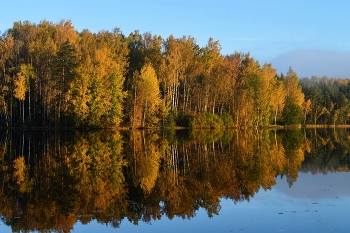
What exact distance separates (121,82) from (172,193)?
45.3m

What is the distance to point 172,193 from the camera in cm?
1591

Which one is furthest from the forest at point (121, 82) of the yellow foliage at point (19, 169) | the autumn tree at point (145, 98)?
the yellow foliage at point (19, 169)

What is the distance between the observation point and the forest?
57222 millimetres

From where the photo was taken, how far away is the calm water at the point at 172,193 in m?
12.0

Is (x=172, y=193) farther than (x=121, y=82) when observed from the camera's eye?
No

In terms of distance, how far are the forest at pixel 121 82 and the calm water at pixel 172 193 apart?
3109 centimetres

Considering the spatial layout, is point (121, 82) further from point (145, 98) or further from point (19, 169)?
point (19, 169)

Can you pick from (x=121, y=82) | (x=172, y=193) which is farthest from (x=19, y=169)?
(x=121, y=82)

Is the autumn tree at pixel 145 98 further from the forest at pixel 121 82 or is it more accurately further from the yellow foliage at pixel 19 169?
the yellow foliage at pixel 19 169

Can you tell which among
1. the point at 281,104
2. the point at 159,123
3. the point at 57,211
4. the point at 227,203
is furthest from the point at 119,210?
the point at 281,104

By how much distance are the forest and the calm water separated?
3109 cm

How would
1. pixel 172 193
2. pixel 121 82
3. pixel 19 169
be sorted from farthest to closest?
pixel 121 82, pixel 19 169, pixel 172 193

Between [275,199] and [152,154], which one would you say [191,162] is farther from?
[275,199]

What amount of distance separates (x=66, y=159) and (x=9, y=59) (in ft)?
137
